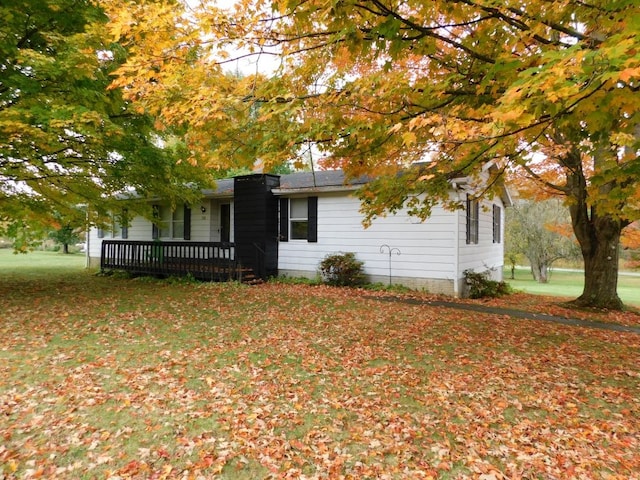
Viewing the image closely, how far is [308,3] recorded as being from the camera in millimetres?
3670

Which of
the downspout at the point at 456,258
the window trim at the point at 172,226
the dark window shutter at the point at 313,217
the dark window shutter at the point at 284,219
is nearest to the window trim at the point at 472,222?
the downspout at the point at 456,258

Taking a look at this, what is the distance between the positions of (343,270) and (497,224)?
851 cm

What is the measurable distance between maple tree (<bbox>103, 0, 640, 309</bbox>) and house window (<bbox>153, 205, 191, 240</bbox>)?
9.93 metres

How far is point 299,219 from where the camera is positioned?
13.2 m

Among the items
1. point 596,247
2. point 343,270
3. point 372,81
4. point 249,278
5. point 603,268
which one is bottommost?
point 249,278

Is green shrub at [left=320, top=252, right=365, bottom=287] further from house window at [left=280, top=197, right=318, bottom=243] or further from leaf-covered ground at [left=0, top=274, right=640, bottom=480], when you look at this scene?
leaf-covered ground at [left=0, top=274, right=640, bottom=480]

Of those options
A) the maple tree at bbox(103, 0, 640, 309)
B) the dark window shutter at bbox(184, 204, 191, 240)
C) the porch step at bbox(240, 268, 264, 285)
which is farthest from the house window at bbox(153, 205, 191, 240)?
the maple tree at bbox(103, 0, 640, 309)

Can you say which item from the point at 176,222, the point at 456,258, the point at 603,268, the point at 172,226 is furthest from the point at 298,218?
the point at 603,268

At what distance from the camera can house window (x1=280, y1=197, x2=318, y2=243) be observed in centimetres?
1282

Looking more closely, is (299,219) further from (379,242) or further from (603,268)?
(603,268)

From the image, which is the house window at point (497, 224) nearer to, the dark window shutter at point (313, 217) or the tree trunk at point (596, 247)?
the tree trunk at point (596, 247)

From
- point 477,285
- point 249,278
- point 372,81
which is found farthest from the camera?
point 249,278

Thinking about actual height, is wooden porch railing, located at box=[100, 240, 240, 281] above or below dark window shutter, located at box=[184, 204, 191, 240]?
below

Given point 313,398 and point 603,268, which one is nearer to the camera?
point 313,398
